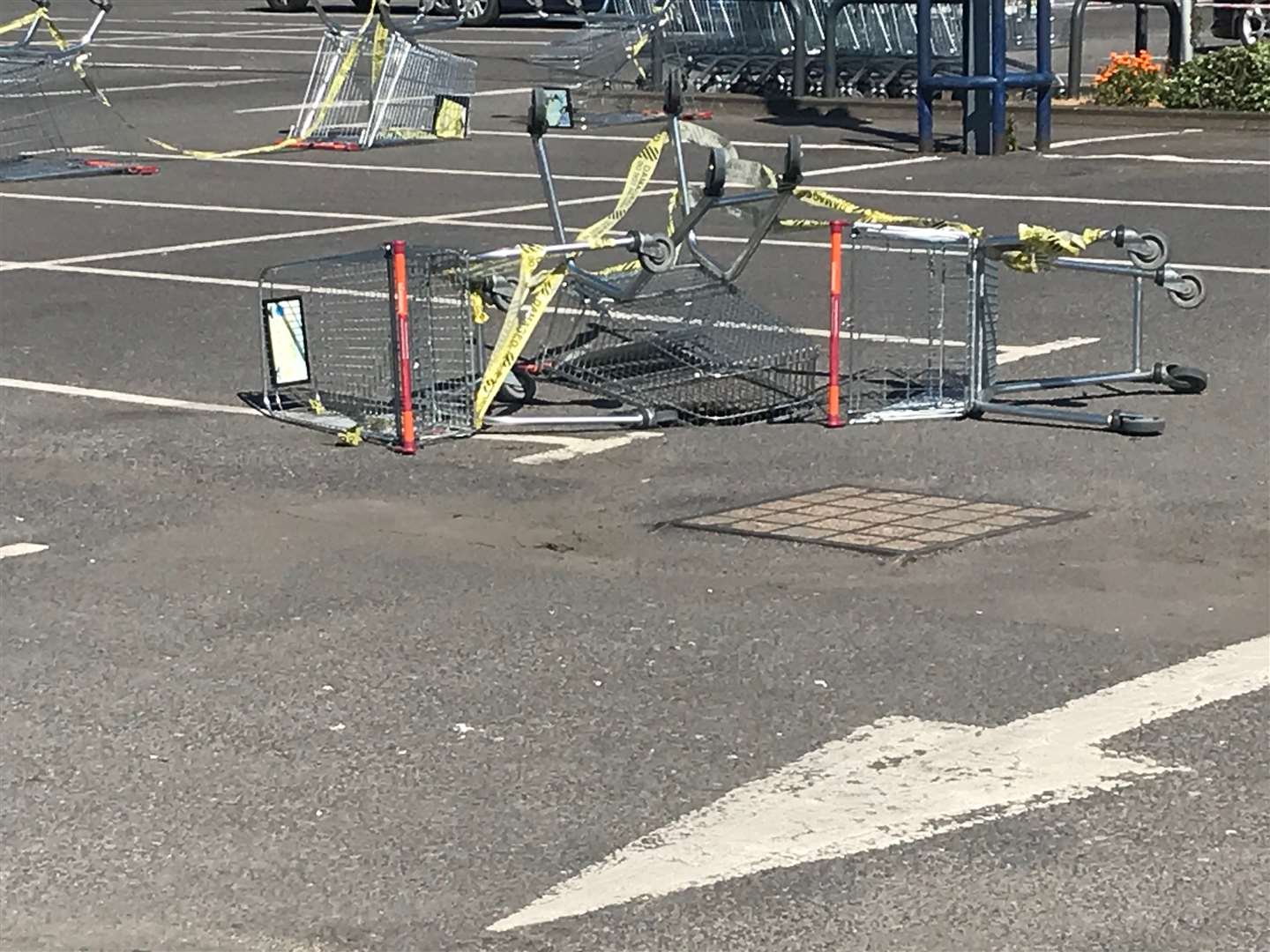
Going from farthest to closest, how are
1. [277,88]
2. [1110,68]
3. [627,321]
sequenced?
[277,88], [1110,68], [627,321]

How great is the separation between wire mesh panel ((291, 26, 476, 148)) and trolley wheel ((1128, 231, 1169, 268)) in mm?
12512

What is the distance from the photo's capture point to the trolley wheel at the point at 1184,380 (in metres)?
10.5

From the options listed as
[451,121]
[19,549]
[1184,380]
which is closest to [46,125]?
[451,121]

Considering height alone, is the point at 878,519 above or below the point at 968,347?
below

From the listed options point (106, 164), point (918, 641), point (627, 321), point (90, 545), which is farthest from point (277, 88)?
point (918, 641)

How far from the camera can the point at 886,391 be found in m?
10.7

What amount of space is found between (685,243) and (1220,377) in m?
2.53

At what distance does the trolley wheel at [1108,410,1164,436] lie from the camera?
9.77 metres

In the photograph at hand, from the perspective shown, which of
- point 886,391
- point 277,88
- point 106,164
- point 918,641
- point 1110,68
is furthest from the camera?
point 277,88

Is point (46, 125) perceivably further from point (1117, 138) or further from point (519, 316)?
point (519, 316)

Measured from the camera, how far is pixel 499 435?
398 inches

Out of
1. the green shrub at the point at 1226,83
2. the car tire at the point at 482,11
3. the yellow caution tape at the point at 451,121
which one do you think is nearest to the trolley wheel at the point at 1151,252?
the green shrub at the point at 1226,83

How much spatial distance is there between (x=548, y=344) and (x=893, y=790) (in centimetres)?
544

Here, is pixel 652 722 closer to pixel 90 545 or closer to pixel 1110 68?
pixel 90 545
